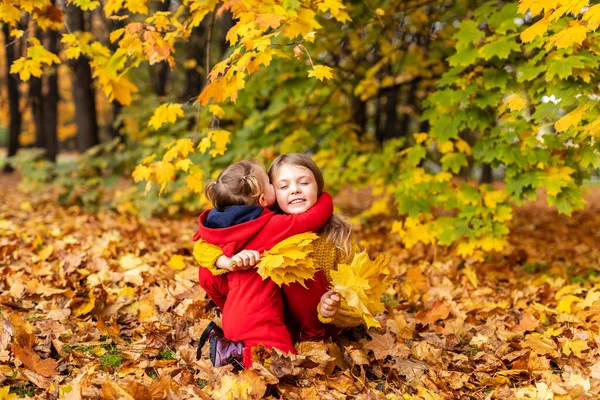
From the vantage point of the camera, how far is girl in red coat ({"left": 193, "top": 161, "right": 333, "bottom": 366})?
2.74m

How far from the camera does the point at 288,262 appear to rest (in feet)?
8.59

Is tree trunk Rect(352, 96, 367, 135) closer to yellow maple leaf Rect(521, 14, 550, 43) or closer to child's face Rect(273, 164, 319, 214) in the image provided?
yellow maple leaf Rect(521, 14, 550, 43)

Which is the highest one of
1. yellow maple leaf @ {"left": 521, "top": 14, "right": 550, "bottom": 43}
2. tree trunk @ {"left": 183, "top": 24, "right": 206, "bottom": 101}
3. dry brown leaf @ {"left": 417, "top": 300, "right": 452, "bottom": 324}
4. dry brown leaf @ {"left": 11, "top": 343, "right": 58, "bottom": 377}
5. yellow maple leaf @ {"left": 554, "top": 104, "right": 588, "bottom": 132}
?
tree trunk @ {"left": 183, "top": 24, "right": 206, "bottom": 101}

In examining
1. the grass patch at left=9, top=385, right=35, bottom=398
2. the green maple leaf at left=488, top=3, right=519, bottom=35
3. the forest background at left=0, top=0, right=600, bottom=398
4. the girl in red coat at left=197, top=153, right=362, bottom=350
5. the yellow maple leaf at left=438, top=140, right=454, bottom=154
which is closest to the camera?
the grass patch at left=9, top=385, right=35, bottom=398

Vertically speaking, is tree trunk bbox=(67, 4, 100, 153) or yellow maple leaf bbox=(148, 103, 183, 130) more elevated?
tree trunk bbox=(67, 4, 100, 153)

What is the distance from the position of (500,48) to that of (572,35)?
1.04m

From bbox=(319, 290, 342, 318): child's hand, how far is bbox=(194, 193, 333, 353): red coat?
0.23 metres

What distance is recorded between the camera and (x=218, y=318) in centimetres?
350

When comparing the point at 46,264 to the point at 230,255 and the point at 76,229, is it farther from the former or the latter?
the point at 230,255

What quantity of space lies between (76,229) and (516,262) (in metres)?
4.77

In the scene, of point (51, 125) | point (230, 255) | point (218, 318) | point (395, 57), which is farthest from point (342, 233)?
point (51, 125)

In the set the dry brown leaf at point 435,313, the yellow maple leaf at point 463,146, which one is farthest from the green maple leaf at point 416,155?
the dry brown leaf at point 435,313

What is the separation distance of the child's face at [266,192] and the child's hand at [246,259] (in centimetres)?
33

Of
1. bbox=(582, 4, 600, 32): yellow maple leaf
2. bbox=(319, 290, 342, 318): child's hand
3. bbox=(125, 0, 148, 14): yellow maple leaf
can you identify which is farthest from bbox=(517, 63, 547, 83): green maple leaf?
bbox=(125, 0, 148, 14): yellow maple leaf
